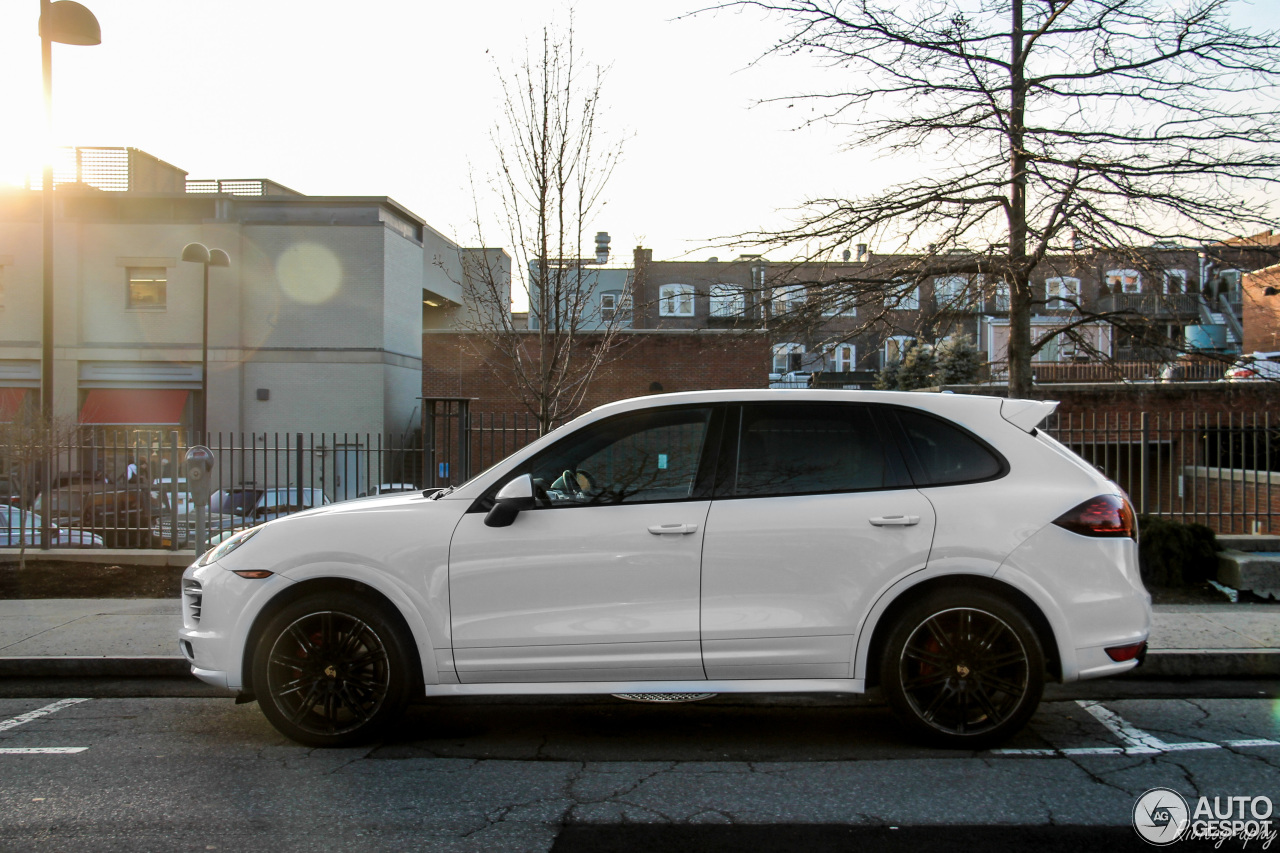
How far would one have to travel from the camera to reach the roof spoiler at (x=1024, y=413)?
4.79 metres

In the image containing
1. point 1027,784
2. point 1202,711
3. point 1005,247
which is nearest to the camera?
point 1027,784

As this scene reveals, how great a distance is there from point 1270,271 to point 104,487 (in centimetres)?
1203

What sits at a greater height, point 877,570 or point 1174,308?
point 1174,308

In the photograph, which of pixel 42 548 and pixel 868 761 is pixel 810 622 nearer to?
pixel 868 761

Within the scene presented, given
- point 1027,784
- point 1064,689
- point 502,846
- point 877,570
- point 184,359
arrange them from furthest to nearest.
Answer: point 184,359, point 1064,689, point 877,570, point 1027,784, point 502,846

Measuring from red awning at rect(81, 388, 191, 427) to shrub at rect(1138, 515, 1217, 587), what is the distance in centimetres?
2911

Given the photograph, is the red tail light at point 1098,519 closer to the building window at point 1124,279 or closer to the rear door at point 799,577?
the rear door at point 799,577

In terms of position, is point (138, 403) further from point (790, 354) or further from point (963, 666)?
point (963, 666)

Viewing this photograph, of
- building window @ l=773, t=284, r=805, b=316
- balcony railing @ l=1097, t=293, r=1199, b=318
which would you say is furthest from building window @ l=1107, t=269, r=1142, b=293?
building window @ l=773, t=284, r=805, b=316

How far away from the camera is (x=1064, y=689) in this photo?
5.87 meters

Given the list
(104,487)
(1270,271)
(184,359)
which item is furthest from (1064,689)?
(184,359)

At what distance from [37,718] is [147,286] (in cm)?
2867

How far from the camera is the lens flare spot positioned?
100.0ft

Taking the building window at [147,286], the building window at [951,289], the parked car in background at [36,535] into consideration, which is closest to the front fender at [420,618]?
the building window at [951,289]
